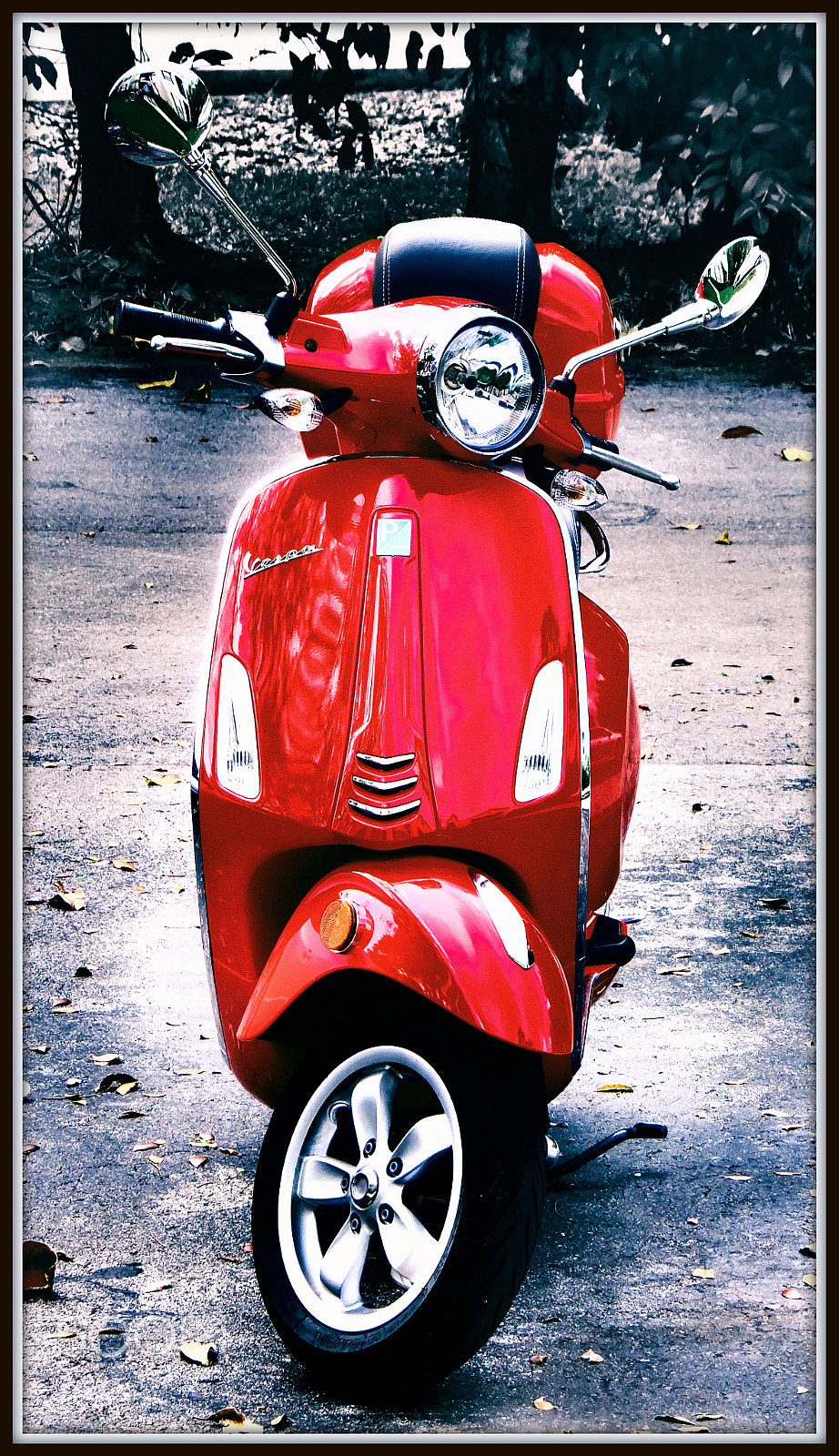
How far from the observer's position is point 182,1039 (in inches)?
127

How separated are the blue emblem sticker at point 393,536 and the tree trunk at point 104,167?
120cm

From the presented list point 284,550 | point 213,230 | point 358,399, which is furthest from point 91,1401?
point 213,230

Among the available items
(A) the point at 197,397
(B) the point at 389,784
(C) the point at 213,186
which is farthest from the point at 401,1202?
(A) the point at 197,397

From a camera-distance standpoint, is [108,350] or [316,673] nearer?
[316,673]

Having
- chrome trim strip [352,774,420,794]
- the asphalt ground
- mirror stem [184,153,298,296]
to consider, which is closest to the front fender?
chrome trim strip [352,774,420,794]

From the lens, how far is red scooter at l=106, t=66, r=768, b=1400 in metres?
2.03

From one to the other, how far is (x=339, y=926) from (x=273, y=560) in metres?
0.63

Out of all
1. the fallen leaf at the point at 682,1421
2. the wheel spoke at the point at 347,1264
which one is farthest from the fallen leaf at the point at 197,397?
the fallen leaf at the point at 682,1421

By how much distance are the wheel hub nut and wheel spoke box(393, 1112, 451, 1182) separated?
1.9 inches

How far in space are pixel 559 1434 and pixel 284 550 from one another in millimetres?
1406

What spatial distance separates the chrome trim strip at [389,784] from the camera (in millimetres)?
2150

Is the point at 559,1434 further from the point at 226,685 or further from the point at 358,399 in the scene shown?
the point at 358,399

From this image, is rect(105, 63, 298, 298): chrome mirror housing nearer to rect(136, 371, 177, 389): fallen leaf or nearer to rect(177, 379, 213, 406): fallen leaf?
rect(136, 371, 177, 389): fallen leaf

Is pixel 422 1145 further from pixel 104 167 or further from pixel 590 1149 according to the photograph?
Result: pixel 104 167
